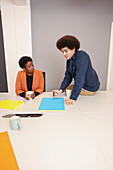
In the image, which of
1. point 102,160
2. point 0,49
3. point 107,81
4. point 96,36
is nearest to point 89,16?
point 96,36

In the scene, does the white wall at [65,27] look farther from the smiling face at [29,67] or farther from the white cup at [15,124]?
the white cup at [15,124]

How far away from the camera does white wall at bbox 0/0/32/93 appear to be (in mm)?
2766

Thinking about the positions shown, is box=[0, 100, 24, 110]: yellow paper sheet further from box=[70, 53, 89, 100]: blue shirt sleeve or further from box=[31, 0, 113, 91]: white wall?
box=[31, 0, 113, 91]: white wall

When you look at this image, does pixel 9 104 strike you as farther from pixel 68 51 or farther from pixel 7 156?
pixel 68 51

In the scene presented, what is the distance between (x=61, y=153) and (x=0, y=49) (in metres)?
3.16

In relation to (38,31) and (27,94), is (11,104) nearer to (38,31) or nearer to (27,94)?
(27,94)

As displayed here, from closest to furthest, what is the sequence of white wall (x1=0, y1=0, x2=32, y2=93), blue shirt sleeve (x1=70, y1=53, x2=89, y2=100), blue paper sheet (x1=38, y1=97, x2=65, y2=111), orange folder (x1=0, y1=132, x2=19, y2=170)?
orange folder (x1=0, y1=132, x2=19, y2=170), blue paper sheet (x1=38, y1=97, x2=65, y2=111), blue shirt sleeve (x1=70, y1=53, x2=89, y2=100), white wall (x1=0, y1=0, x2=32, y2=93)

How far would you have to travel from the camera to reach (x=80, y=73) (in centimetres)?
137

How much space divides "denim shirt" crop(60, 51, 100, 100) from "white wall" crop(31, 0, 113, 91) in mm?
1597

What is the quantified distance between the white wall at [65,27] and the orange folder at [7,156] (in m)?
2.60

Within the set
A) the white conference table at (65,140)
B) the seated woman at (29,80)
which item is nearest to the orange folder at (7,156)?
the white conference table at (65,140)

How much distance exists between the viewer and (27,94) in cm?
146

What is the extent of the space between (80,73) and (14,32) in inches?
87.4

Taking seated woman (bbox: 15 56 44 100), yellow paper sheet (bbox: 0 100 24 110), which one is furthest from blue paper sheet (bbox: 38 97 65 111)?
seated woman (bbox: 15 56 44 100)
